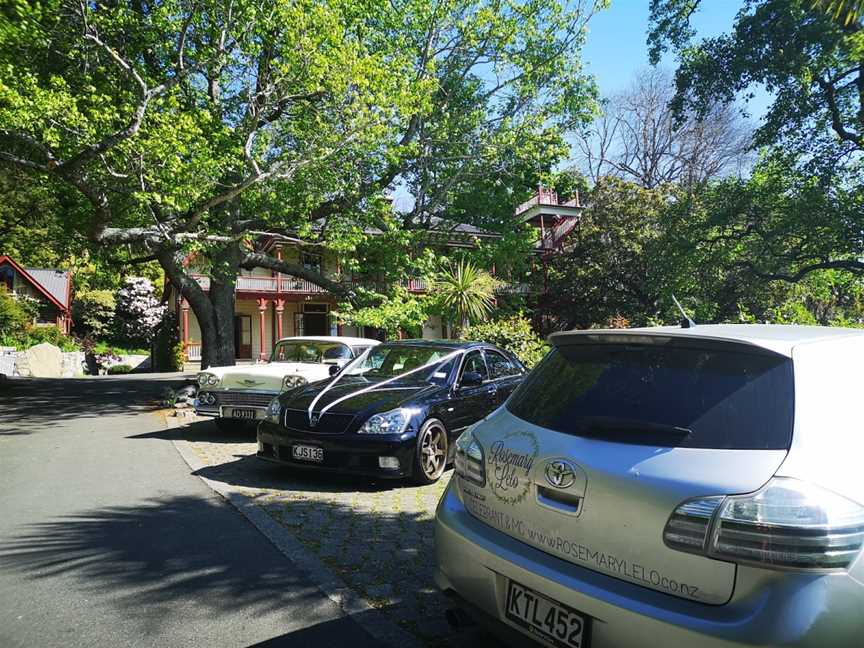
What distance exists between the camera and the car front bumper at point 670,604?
1.76 m

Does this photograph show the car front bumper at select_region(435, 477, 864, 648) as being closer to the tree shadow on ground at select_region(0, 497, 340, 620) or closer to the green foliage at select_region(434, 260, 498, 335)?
the tree shadow on ground at select_region(0, 497, 340, 620)

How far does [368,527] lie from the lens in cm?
488

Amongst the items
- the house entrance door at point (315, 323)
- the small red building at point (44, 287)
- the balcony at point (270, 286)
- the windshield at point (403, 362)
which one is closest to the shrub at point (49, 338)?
the small red building at point (44, 287)

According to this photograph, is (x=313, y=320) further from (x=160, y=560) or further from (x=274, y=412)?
(x=160, y=560)

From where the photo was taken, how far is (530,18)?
16859 mm

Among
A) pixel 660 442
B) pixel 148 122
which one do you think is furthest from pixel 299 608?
pixel 148 122

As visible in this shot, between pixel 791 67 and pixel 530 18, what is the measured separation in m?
7.20

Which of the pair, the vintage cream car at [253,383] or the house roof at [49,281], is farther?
the house roof at [49,281]

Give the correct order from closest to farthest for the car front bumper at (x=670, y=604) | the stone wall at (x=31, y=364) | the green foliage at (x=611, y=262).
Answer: the car front bumper at (x=670, y=604) → the green foliage at (x=611, y=262) → the stone wall at (x=31, y=364)

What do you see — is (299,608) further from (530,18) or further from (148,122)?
(530,18)

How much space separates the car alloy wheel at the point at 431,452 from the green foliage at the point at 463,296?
9.48 meters

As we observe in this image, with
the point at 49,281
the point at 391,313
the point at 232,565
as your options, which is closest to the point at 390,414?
the point at 232,565

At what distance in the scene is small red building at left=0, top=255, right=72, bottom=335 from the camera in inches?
1378

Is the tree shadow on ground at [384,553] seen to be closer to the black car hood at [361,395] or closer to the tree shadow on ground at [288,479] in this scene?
the tree shadow on ground at [288,479]
